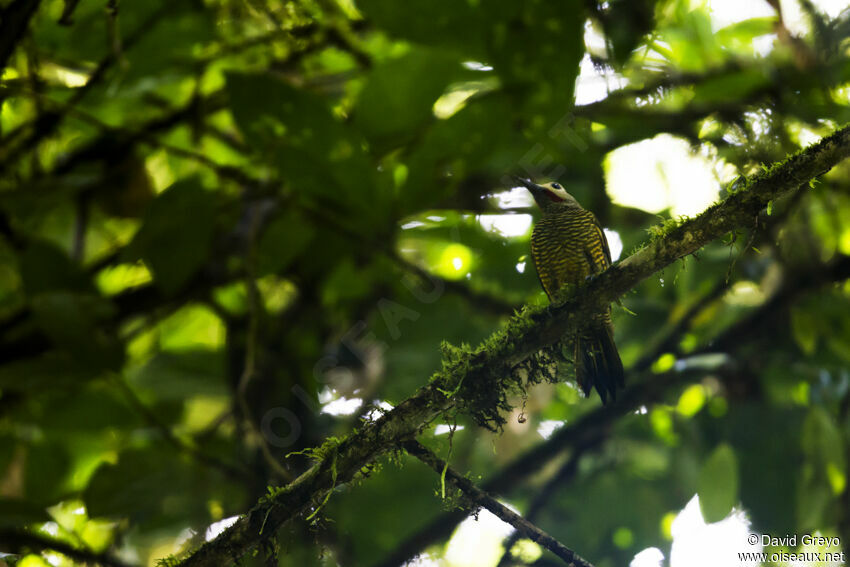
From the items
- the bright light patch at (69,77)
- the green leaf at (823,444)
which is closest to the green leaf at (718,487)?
the green leaf at (823,444)

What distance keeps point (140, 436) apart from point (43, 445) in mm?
217

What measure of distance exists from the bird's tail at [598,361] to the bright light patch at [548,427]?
537mm

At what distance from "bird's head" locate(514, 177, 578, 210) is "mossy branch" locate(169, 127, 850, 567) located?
1.61 ft

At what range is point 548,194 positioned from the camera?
153 cm

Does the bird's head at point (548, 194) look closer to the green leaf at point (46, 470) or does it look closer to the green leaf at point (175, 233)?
the green leaf at point (175, 233)

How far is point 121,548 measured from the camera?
152cm

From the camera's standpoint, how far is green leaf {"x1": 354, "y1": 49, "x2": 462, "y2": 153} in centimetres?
98

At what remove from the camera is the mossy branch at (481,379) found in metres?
0.94

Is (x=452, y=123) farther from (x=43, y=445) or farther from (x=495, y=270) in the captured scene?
(x=43, y=445)

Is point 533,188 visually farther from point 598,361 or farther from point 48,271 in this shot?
point 48,271

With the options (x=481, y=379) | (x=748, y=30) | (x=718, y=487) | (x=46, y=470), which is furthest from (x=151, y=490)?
(x=748, y=30)

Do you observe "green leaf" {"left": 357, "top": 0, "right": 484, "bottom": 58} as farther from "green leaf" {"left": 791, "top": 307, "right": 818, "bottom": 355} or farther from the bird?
"green leaf" {"left": 791, "top": 307, "right": 818, "bottom": 355}

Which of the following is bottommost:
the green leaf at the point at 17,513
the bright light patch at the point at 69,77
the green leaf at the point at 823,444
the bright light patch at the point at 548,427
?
the bright light patch at the point at 548,427

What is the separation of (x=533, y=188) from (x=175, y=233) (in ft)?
2.65
